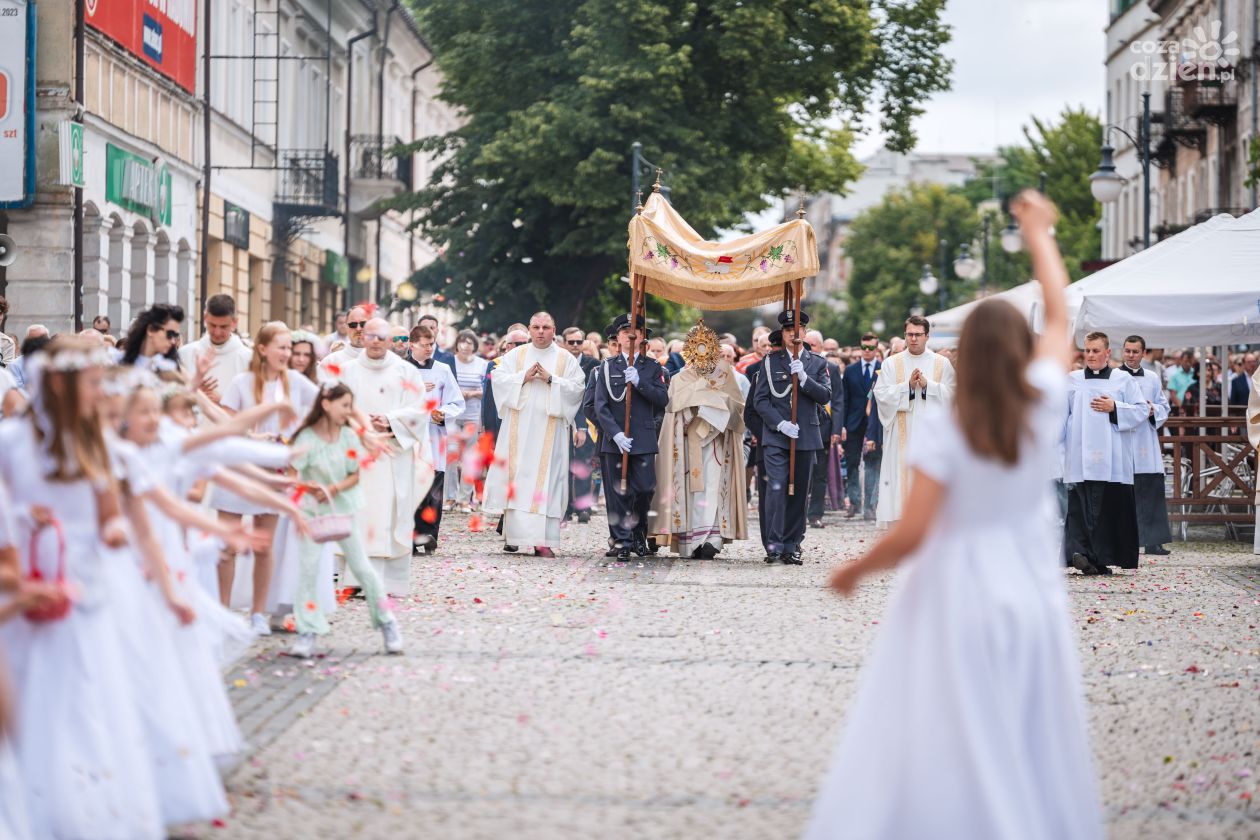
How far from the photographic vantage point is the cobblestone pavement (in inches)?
255

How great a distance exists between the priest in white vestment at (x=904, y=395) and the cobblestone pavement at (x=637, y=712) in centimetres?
337

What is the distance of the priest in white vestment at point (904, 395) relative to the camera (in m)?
→ 16.7

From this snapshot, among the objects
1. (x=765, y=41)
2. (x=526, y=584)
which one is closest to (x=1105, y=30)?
(x=765, y=41)

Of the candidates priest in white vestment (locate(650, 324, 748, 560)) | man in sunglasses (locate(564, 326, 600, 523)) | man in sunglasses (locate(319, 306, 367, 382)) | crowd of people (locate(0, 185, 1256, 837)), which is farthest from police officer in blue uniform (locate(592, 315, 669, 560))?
man in sunglasses (locate(564, 326, 600, 523))

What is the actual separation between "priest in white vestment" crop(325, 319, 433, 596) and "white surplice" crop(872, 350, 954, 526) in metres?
5.43

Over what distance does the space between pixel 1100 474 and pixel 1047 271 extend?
9.98 m

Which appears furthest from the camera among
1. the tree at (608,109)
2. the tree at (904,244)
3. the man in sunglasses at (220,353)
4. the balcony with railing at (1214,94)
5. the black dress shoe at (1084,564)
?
the tree at (904,244)

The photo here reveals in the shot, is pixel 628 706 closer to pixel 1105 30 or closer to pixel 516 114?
pixel 516 114

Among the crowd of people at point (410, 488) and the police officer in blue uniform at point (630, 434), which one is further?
the police officer in blue uniform at point (630, 434)

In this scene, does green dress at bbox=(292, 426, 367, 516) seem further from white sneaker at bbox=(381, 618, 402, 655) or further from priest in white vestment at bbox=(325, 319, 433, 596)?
priest in white vestment at bbox=(325, 319, 433, 596)

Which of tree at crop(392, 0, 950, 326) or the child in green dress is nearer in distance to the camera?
the child in green dress

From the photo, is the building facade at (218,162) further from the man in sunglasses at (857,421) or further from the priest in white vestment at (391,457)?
the priest in white vestment at (391,457)

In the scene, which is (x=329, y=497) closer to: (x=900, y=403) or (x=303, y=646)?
(x=303, y=646)

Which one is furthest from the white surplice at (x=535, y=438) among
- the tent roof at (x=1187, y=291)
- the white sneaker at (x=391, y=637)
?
the white sneaker at (x=391, y=637)
